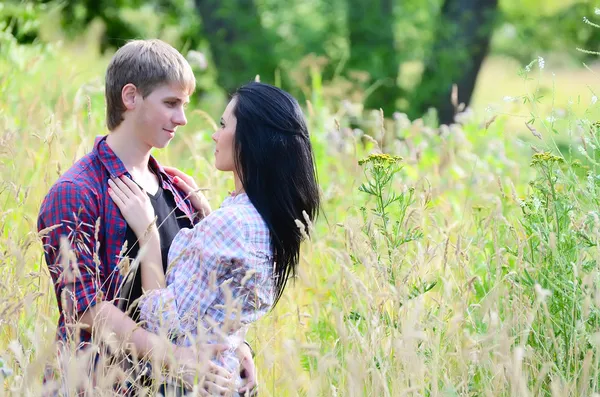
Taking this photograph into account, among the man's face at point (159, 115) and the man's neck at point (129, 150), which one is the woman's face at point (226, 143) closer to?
the man's face at point (159, 115)

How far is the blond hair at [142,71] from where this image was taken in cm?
282

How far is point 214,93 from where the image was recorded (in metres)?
10.9

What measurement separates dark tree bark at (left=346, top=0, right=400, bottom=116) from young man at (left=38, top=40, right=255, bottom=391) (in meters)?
6.98

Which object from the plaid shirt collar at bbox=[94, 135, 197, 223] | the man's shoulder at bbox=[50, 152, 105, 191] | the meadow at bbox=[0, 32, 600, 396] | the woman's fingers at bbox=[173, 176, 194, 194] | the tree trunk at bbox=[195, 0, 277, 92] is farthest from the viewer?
the tree trunk at bbox=[195, 0, 277, 92]

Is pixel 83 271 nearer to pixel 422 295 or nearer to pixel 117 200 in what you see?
pixel 117 200

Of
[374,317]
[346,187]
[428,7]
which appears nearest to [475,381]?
[374,317]

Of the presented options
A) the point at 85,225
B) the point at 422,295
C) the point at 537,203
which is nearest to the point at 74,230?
the point at 85,225

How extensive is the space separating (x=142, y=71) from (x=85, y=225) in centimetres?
56

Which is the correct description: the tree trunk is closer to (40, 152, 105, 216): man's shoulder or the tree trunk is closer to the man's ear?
the man's ear

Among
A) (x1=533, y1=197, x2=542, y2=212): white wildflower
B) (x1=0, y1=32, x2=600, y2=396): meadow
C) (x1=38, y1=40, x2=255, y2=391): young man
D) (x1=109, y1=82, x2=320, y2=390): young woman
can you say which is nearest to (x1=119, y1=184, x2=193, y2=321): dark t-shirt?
(x1=38, y1=40, x2=255, y2=391): young man

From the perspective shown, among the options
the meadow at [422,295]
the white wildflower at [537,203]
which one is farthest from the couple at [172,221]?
the white wildflower at [537,203]

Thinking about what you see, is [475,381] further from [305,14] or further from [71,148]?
[305,14]

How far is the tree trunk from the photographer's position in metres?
10.1

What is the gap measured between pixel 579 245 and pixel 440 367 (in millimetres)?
613
